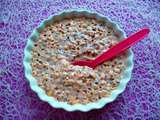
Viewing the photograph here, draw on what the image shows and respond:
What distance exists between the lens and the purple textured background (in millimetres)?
675

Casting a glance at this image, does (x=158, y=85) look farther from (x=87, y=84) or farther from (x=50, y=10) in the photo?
(x=50, y=10)

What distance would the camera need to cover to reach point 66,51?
73cm

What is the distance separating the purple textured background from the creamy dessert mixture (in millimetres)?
46

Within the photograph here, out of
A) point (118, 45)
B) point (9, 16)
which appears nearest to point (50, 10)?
point (9, 16)

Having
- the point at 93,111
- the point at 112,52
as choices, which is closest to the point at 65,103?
the point at 93,111

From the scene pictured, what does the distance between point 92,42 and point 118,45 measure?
0.07 metres

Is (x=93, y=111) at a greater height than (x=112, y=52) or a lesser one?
lesser

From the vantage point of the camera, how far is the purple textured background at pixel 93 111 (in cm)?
67

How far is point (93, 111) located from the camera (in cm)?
67

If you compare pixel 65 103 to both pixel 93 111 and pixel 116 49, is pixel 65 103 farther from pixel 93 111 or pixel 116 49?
pixel 116 49

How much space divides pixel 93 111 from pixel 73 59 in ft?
0.45

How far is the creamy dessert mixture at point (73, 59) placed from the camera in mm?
660

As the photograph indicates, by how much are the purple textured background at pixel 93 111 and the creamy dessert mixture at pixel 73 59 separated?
46 millimetres

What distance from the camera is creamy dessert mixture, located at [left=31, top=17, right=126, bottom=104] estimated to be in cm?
66
